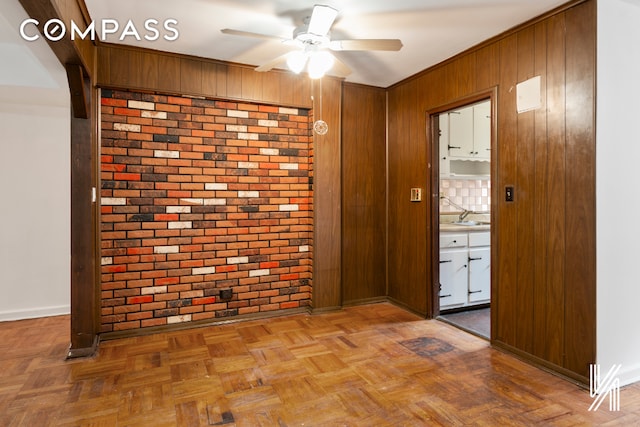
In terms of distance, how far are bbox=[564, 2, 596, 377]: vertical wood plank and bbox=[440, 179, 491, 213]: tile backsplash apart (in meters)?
2.12

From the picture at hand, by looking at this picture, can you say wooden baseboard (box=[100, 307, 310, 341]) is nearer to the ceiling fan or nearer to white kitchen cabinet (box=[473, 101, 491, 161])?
the ceiling fan

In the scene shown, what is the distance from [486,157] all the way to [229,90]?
2.89m

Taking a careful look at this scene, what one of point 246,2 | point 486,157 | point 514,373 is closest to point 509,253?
point 514,373

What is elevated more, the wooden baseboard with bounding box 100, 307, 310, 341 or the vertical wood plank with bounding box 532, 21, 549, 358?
the vertical wood plank with bounding box 532, 21, 549, 358

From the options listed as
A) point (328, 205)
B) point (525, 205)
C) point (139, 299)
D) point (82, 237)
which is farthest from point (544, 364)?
point (82, 237)

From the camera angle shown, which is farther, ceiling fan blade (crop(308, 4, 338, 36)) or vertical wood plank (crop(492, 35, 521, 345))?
vertical wood plank (crop(492, 35, 521, 345))

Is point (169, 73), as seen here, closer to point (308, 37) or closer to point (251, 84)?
point (251, 84)

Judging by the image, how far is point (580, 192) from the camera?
2.27 m

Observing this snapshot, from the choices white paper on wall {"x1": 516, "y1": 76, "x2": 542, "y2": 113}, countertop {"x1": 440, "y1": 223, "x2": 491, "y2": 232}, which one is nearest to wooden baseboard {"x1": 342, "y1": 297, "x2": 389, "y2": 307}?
countertop {"x1": 440, "y1": 223, "x2": 491, "y2": 232}

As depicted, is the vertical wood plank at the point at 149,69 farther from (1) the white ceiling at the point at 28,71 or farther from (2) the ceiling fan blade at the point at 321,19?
(2) the ceiling fan blade at the point at 321,19

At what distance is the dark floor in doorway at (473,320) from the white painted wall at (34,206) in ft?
12.7

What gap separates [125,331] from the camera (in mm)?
3109

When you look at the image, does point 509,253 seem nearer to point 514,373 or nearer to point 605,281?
point 605,281

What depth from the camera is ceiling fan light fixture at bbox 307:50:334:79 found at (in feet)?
8.10
